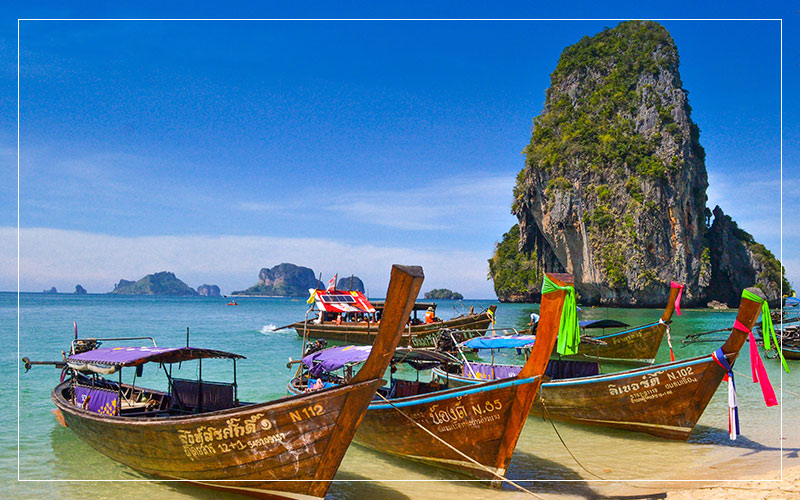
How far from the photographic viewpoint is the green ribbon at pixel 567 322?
Result: 6250 millimetres

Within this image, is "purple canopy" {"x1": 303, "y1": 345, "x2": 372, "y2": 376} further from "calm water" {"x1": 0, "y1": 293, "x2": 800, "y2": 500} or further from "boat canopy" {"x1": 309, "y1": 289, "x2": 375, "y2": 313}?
"boat canopy" {"x1": 309, "y1": 289, "x2": 375, "y2": 313}

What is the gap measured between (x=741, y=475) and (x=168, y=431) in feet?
22.6

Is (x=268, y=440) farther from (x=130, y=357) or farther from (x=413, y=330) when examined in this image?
(x=413, y=330)

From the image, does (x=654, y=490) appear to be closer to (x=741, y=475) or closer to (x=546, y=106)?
(x=741, y=475)

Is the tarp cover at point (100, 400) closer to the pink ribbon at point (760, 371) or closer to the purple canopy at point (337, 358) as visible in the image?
the purple canopy at point (337, 358)

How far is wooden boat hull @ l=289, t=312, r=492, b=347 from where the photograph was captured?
2461 cm

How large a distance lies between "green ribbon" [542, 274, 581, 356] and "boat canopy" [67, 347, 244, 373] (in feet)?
14.6

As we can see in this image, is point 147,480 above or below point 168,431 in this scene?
below

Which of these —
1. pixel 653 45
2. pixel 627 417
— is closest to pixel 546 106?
pixel 653 45

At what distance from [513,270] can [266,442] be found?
68169mm

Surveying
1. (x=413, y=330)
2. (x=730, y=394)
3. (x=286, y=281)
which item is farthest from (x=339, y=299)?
(x=286, y=281)

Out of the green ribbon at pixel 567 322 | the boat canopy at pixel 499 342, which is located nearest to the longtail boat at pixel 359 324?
the boat canopy at pixel 499 342

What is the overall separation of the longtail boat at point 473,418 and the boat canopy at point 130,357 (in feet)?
8.08

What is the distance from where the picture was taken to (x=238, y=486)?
6.21 meters
